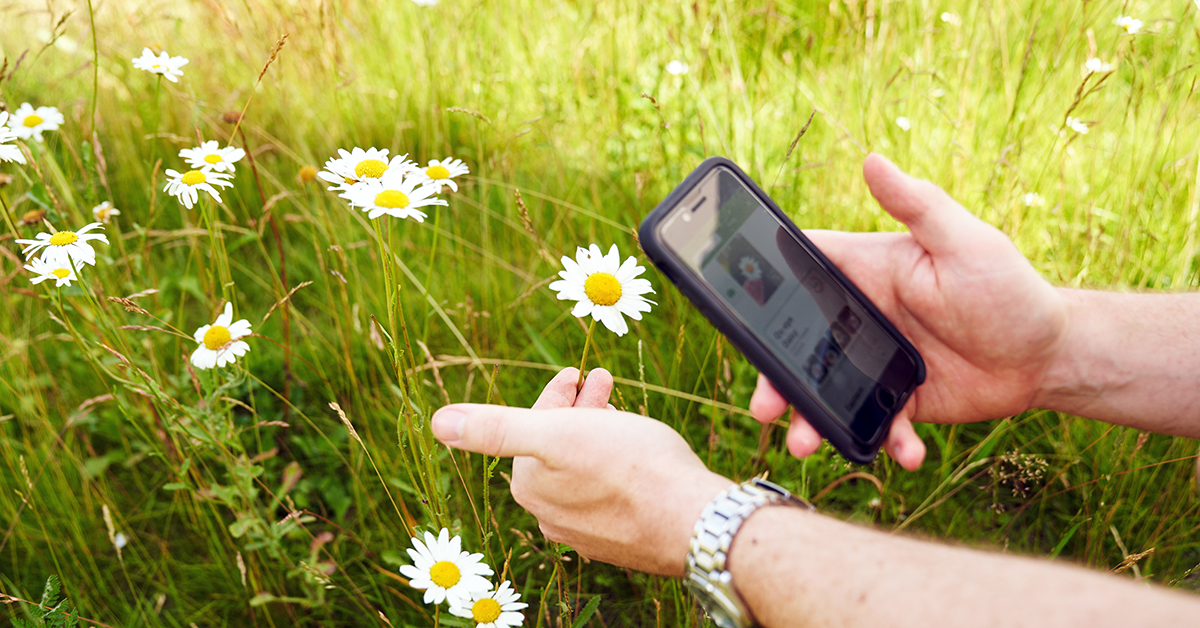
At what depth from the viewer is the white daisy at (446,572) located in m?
0.92

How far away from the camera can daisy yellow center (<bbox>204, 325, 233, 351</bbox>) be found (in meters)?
1.17

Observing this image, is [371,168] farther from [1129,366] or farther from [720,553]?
[1129,366]

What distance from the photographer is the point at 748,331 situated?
1.09 meters

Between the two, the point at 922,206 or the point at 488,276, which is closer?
the point at 922,206

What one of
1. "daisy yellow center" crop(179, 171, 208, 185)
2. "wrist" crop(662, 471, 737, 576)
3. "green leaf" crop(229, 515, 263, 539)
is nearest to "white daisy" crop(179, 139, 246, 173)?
"daisy yellow center" crop(179, 171, 208, 185)

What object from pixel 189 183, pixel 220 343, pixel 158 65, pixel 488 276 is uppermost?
pixel 158 65

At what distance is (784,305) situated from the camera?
116cm

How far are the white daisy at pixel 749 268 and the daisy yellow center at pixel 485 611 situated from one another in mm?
682

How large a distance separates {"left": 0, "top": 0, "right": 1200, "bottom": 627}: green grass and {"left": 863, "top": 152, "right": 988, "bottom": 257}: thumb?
17.3 inches

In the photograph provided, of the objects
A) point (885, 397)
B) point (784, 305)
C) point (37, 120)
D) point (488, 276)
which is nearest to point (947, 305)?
point (885, 397)

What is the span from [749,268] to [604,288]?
0.28 meters

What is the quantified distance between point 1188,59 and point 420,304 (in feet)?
9.33

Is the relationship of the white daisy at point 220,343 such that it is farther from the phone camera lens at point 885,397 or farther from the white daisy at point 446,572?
the phone camera lens at point 885,397

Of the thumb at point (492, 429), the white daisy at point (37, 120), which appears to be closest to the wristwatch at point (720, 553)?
the thumb at point (492, 429)
